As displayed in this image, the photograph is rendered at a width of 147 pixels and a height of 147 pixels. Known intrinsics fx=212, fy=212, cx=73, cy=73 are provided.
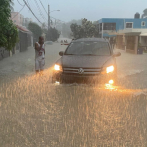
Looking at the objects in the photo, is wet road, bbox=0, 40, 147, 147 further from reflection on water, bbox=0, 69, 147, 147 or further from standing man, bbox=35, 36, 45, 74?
standing man, bbox=35, 36, 45, 74

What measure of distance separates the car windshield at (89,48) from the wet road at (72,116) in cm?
138

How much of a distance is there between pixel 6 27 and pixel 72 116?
5022 millimetres

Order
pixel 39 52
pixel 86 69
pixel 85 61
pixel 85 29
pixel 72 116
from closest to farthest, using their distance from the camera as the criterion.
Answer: pixel 72 116
pixel 86 69
pixel 85 61
pixel 39 52
pixel 85 29

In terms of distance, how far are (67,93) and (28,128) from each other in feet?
7.29

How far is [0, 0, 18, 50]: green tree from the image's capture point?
23.5 ft

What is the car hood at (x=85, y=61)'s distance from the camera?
567cm

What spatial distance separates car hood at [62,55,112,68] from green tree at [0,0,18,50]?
9.09 feet

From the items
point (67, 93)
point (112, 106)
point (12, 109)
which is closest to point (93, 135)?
point (112, 106)

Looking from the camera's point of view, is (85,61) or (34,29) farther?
(34,29)

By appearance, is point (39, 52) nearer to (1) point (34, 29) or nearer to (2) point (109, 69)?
(2) point (109, 69)

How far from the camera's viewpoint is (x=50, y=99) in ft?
17.6

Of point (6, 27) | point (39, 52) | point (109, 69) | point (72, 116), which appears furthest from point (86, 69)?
point (6, 27)

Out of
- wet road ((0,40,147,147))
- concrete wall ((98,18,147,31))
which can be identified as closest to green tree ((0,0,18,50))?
wet road ((0,40,147,147))

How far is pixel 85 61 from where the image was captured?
5.89m
